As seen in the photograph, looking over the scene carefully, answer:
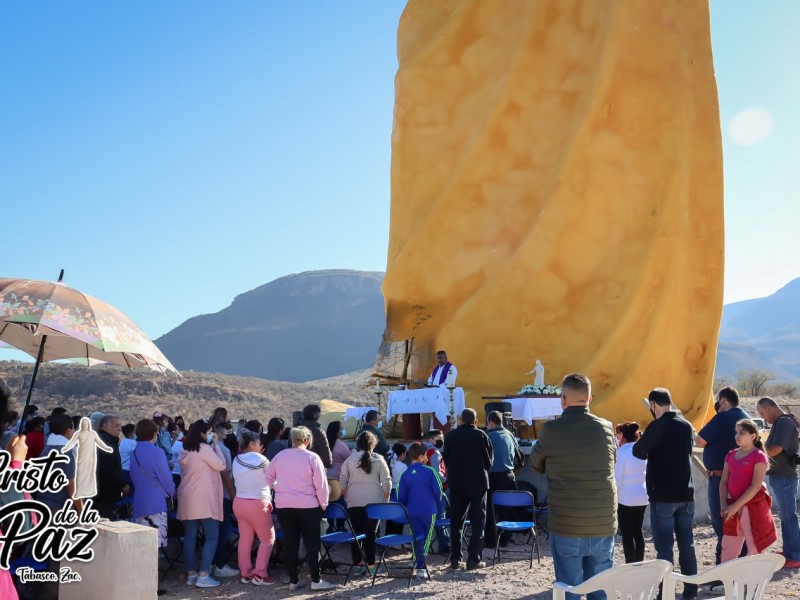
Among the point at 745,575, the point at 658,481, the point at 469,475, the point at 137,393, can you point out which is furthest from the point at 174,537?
the point at 137,393

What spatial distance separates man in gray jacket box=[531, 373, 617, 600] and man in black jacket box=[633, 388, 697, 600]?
1.36m

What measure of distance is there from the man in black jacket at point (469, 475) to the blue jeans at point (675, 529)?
1765 millimetres

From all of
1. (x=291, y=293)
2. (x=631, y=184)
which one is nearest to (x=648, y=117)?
(x=631, y=184)

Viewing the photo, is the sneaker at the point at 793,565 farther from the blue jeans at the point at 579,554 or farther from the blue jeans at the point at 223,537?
the blue jeans at the point at 223,537

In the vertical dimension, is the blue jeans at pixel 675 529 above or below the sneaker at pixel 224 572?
above

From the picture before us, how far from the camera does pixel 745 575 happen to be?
3.51 meters

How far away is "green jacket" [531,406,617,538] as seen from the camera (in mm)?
4695

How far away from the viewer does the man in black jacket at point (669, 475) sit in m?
5.98

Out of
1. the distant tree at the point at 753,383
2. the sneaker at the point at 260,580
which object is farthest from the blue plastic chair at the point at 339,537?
the distant tree at the point at 753,383

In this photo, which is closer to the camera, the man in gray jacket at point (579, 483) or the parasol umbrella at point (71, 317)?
the man in gray jacket at point (579, 483)

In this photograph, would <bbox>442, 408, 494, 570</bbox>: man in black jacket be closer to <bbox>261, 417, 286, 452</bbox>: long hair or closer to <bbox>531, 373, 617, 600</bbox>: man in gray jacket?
<bbox>261, 417, 286, 452</bbox>: long hair

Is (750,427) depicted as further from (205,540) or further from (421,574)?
(205,540)

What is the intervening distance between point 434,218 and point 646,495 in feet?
29.4

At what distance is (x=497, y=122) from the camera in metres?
14.7
